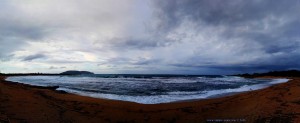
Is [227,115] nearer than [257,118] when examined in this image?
No

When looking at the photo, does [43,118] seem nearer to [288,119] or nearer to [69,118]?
[69,118]

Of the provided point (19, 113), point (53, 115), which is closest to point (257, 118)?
point (53, 115)

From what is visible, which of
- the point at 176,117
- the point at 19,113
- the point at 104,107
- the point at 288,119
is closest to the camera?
the point at 288,119

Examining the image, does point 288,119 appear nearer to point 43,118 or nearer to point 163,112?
point 163,112

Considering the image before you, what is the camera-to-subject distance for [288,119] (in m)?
9.28

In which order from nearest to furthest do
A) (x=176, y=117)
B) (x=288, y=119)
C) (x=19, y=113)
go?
1. (x=288, y=119)
2. (x=19, y=113)
3. (x=176, y=117)

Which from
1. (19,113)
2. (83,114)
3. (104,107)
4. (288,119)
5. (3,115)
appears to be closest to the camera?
(288,119)

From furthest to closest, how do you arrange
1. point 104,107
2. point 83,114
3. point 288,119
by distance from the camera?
point 104,107, point 83,114, point 288,119

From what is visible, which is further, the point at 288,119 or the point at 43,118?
the point at 43,118

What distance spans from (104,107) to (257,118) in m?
8.09

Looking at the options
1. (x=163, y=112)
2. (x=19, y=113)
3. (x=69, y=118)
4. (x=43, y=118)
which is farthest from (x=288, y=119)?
(x=19, y=113)

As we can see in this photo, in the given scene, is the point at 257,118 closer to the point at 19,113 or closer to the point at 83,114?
the point at 83,114

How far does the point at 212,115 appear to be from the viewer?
38.3ft

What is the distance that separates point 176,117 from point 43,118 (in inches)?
228
